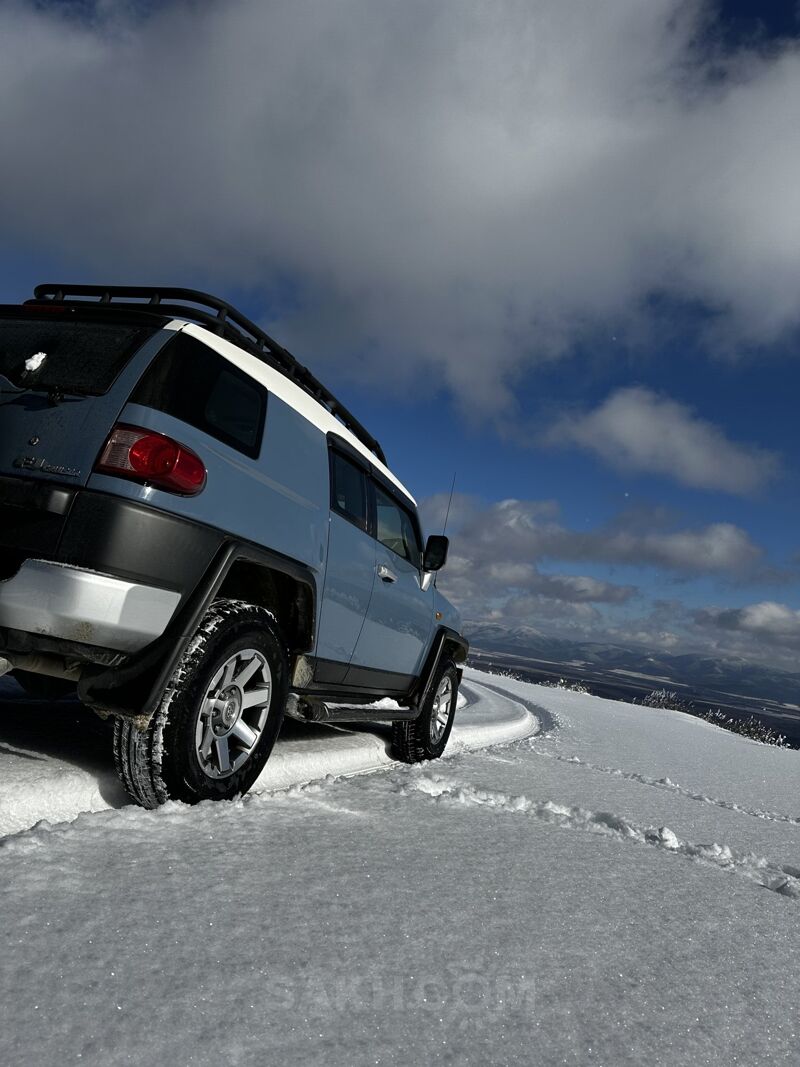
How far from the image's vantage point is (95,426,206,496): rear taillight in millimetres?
2379

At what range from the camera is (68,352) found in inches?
104

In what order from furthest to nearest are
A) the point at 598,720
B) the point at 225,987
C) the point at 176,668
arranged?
the point at 598,720 → the point at 176,668 → the point at 225,987

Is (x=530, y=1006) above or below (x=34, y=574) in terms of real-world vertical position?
below

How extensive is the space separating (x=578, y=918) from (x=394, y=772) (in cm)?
208

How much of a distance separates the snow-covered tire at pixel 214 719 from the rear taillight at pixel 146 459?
0.54m

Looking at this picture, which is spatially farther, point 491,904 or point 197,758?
point 197,758

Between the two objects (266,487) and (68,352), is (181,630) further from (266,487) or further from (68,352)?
(68,352)

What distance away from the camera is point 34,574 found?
228 cm

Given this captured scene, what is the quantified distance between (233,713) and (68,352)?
1.55 meters

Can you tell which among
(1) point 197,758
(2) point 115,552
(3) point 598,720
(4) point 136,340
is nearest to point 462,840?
(1) point 197,758

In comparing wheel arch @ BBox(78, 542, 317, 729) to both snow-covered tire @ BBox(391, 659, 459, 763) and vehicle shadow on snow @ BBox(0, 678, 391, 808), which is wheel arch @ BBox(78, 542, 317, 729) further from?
snow-covered tire @ BBox(391, 659, 459, 763)

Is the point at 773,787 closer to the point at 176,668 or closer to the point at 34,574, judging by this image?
the point at 176,668

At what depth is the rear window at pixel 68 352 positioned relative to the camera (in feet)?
8.34

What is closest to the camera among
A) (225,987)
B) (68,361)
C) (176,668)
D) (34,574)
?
(225,987)
